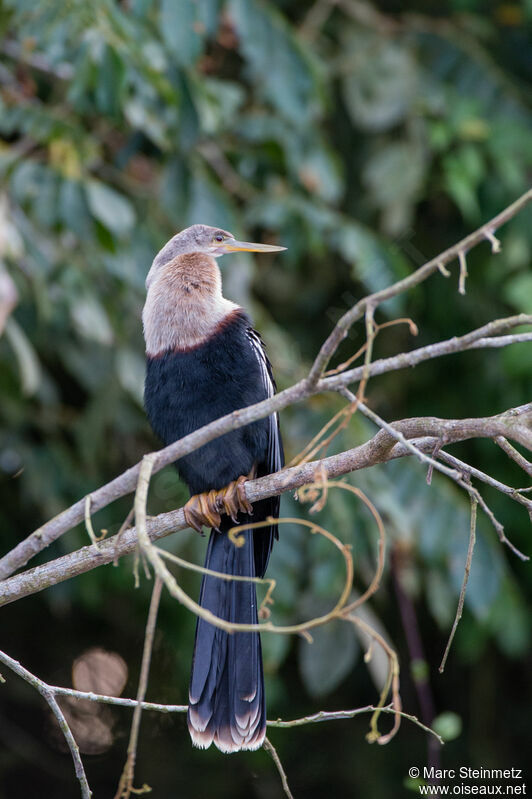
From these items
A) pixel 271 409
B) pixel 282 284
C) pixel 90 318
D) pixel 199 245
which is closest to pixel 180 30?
pixel 199 245

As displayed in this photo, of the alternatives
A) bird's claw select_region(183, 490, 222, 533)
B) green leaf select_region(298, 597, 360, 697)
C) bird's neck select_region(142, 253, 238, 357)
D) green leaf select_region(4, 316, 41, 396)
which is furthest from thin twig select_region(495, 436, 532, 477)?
green leaf select_region(298, 597, 360, 697)

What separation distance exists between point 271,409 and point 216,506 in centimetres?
90

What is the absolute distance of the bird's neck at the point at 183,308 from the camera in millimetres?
2402

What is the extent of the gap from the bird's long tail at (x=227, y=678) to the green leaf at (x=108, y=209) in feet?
4.28

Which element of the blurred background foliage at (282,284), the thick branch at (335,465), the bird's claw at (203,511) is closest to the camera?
the thick branch at (335,465)

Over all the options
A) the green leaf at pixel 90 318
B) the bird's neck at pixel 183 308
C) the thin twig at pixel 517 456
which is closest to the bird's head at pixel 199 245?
the bird's neck at pixel 183 308

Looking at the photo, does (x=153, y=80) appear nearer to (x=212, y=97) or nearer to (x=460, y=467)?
(x=212, y=97)

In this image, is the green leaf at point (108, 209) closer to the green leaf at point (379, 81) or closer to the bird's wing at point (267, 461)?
the bird's wing at point (267, 461)

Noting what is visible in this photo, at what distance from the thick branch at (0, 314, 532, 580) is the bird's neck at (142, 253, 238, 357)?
80 cm

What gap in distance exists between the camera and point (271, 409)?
143 cm

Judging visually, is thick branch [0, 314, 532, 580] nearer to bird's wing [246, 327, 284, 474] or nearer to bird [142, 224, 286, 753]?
bird [142, 224, 286, 753]

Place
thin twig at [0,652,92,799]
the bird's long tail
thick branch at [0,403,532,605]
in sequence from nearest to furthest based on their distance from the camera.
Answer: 1. thick branch at [0,403,532,605]
2. thin twig at [0,652,92,799]
3. the bird's long tail

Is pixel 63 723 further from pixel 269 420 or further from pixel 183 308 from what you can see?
pixel 183 308

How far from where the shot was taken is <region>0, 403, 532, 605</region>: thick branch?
4.76ft
